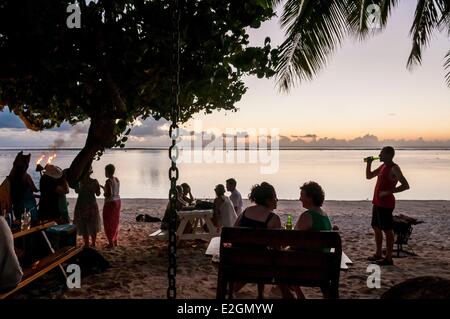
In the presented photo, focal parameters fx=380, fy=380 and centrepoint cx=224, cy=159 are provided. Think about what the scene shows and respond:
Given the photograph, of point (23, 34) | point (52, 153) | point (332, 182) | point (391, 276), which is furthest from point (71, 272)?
point (332, 182)

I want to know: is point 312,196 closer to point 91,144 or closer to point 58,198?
point 58,198

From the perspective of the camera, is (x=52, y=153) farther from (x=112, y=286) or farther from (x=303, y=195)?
(x=303, y=195)

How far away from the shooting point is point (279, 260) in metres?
3.34

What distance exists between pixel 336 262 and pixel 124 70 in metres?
5.07

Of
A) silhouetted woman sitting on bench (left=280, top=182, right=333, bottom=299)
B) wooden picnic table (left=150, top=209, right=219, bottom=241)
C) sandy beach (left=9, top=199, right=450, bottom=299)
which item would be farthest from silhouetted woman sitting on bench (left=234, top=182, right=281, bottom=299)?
wooden picnic table (left=150, top=209, right=219, bottom=241)

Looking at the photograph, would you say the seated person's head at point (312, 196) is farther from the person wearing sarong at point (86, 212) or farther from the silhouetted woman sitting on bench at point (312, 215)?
the person wearing sarong at point (86, 212)

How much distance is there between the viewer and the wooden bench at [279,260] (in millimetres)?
3260

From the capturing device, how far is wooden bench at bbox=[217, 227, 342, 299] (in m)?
3.26

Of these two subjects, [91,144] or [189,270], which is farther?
[91,144]

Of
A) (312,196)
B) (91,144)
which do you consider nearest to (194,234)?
(91,144)

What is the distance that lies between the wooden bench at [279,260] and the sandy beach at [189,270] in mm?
868

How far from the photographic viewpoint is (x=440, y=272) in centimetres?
638

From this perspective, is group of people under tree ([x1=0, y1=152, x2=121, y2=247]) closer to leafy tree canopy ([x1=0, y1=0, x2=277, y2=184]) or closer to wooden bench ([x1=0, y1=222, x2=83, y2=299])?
wooden bench ([x1=0, y1=222, x2=83, y2=299])

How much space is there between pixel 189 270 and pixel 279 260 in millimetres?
3508
